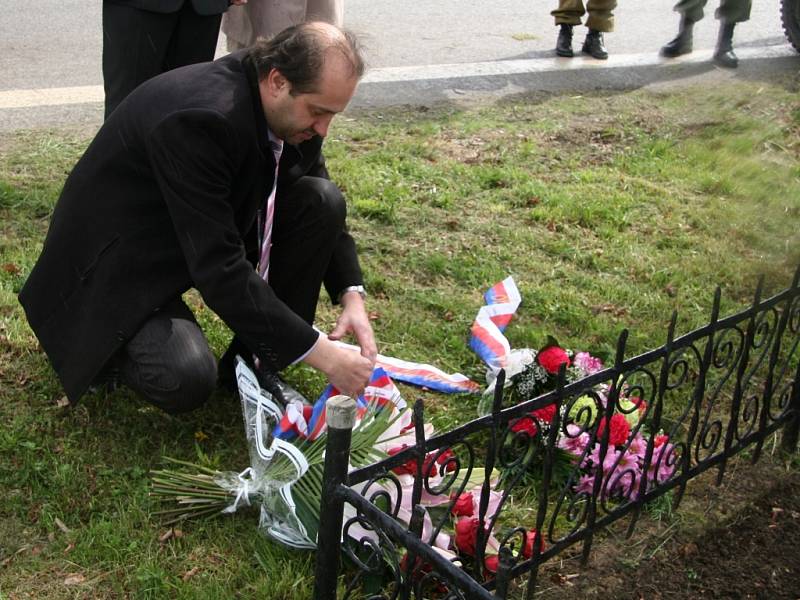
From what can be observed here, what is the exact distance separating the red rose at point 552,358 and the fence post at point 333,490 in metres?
1.35

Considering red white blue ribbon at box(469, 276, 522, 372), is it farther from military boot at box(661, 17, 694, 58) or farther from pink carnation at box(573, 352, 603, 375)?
military boot at box(661, 17, 694, 58)

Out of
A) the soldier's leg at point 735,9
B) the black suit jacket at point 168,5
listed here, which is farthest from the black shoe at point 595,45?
the black suit jacket at point 168,5

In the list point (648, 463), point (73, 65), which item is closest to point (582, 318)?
point (648, 463)

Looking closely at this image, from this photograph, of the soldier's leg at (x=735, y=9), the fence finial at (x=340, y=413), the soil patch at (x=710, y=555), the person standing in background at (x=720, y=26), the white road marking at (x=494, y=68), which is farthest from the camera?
the white road marking at (x=494, y=68)

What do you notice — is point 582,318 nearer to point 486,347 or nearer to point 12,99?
point 486,347

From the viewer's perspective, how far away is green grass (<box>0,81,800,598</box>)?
279 cm

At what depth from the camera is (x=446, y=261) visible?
4441 millimetres

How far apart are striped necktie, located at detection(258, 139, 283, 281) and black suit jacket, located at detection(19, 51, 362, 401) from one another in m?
0.04

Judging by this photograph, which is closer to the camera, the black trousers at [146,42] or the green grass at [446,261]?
the green grass at [446,261]

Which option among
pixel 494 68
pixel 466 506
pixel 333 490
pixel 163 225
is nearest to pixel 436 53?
pixel 494 68

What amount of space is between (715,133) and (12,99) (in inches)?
160

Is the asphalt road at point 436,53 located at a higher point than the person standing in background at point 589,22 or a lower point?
lower

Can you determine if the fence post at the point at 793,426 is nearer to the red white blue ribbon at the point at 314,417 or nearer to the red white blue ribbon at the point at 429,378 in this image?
the red white blue ribbon at the point at 429,378

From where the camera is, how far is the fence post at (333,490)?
1.98 meters
